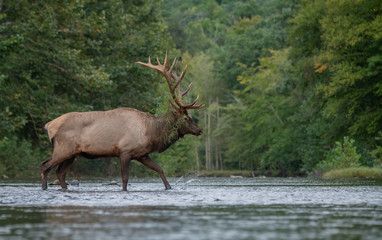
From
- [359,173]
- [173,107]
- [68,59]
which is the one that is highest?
[68,59]

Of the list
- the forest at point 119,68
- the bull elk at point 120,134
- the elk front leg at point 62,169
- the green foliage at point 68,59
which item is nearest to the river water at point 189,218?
the bull elk at point 120,134

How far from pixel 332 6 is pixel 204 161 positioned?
62870mm

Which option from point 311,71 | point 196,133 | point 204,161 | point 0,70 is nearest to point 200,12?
point 204,161

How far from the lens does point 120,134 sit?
16219 mm

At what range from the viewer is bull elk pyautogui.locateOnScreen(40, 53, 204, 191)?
53.0 ft

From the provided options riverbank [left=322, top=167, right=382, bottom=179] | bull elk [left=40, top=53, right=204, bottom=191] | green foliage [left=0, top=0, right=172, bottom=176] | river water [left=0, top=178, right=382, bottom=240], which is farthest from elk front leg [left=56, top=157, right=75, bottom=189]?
riverbank [left=322, top=167, right=382, bottom=179]

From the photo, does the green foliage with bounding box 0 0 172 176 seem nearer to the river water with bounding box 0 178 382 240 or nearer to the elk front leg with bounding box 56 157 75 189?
the elk front leg with bounding box 56 157 75 189

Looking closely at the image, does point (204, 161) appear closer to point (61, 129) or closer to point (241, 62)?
point (241, 62)

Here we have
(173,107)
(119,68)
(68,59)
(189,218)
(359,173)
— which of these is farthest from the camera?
(119,68)

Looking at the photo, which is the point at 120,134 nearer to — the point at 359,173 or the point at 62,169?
the point at 62,169

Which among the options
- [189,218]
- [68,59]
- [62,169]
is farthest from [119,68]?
[189,218]

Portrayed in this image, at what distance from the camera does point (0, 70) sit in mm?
31344

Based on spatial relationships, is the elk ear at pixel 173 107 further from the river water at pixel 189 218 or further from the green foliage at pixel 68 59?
the green foliage at pixel 68 59

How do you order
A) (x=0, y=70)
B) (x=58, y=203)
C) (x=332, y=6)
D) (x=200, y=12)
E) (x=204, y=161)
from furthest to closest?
1. (x=200, y=12)
2. (x=204, y=161)
3. (x=332, y=6)
4. (x=0, y=70)
5. (x=58, y=203)
